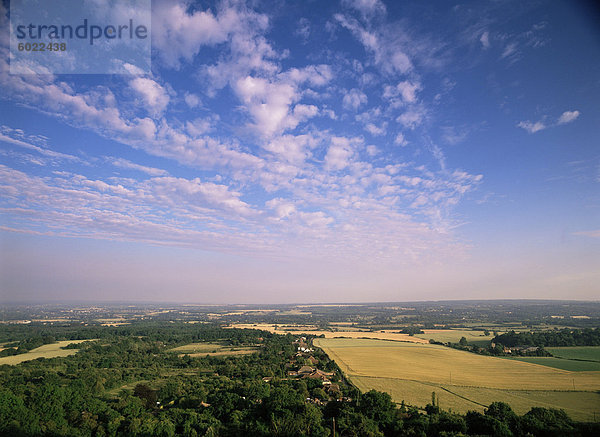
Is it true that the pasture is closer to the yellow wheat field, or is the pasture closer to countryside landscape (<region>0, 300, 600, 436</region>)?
countryside landscape (<region>0, 300, 600, 436</region>)

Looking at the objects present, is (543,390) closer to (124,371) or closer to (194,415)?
(194,415)

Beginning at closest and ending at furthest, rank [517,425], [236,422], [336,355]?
[517,425] < [236,422] < [336,355]

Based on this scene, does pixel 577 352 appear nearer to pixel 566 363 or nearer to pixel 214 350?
pixel 566 363

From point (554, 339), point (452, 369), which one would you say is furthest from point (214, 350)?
point (554, 339)

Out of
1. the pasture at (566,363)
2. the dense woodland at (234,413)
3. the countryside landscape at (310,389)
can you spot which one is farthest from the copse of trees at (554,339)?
the dense woodland at (234,413)

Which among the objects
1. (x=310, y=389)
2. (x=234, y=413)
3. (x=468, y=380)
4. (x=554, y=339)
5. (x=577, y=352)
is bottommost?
(x=554, y=339)

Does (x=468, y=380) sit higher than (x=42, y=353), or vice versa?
(x=468, y=380)

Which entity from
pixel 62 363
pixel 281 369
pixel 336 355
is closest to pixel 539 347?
pixel 336 355
